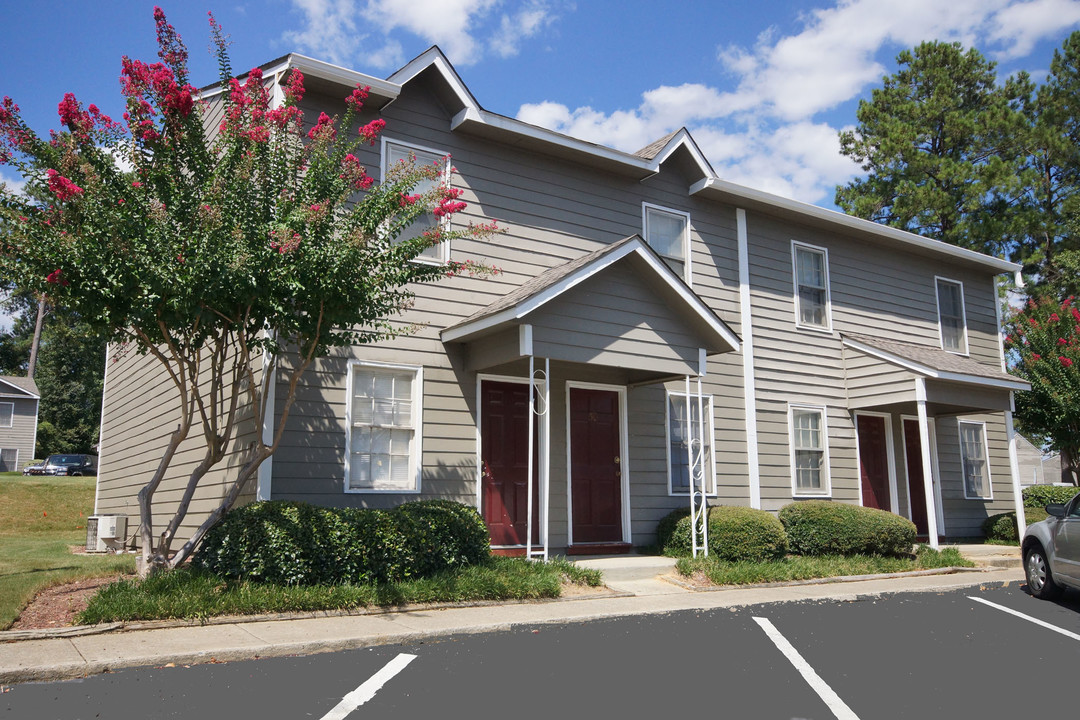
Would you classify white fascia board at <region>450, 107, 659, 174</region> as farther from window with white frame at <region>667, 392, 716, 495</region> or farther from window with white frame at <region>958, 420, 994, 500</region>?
window with white frame at <region>958, 420, 994, 500</region>

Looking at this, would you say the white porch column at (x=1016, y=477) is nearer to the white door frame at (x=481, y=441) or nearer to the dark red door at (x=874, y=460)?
the dark red door at (x=874, y=460)

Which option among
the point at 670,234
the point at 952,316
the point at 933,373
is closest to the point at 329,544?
the point at 670,234

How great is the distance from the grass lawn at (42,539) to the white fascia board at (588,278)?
512cm

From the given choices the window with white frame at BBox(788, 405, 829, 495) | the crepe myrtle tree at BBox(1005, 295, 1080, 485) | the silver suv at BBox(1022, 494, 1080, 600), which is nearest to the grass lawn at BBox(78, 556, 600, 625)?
the silver suv at BBox(1022, 494, 1080, 600)

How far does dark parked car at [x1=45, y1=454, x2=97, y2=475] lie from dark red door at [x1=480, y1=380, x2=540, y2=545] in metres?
38.4

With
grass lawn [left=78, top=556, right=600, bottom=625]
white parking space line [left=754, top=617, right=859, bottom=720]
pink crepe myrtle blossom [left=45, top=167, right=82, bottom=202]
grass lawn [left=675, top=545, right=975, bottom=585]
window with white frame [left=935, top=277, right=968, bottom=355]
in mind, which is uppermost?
window with white frame [left=935, top=277, right=968, bottom=355]

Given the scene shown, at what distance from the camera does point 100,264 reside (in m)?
7.71

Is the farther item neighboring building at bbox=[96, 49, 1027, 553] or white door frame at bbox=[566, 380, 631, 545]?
white door frame at bbox=[566, 380, 631, 545]

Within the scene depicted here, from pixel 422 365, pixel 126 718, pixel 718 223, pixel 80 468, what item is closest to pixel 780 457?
pixel 718 223

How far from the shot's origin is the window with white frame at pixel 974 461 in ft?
58.9

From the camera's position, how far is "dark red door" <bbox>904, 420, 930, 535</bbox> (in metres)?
16.8

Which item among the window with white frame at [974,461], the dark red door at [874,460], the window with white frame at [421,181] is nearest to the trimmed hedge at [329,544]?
the window with white frame at [421,181]

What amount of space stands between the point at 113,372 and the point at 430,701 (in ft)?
50.3

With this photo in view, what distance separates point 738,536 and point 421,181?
6.92 m
